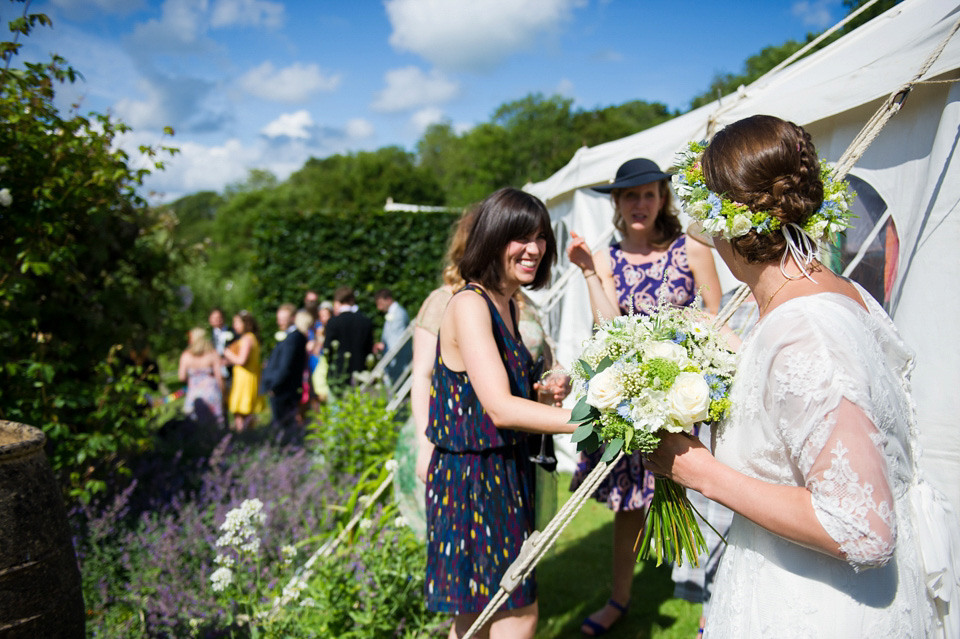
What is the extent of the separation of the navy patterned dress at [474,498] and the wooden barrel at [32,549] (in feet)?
3.99

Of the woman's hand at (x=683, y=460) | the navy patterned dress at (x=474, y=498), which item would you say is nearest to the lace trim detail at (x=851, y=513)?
the woman's hand at (x=683, y=460)

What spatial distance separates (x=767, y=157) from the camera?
4.41 ft

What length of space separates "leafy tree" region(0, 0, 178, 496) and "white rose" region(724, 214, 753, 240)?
3.38 m

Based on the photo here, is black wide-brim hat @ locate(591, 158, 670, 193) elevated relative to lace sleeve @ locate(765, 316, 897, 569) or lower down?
elevated

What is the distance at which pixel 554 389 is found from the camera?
240 centimetres

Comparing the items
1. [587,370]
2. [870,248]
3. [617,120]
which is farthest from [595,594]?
[617,120]

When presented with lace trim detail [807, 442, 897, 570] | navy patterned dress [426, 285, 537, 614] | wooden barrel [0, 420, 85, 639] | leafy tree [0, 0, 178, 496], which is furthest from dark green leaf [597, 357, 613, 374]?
leafy tree [0, 0, 178, 496]

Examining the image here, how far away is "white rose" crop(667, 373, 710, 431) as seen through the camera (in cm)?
136

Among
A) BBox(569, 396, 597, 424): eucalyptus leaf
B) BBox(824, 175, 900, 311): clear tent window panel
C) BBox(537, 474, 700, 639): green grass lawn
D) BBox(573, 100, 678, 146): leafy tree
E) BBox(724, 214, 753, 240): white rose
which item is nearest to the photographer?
BBox(724, 214, 753, 240): white rose

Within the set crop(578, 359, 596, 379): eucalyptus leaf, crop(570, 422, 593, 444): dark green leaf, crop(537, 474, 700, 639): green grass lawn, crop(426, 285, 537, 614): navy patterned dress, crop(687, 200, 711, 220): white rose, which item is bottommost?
crop(537, 474, 700, 639): green grass lawn

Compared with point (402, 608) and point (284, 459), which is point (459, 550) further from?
point (284, 459)

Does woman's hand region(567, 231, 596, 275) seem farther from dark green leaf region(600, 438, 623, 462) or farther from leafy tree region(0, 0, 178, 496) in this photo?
leafy tree region(0, 0, 178, 496)

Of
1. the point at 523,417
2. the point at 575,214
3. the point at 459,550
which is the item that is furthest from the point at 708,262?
the point at 575,214

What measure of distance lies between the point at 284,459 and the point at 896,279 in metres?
4.18
